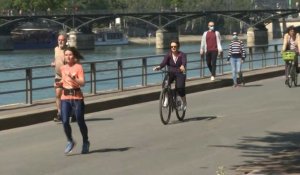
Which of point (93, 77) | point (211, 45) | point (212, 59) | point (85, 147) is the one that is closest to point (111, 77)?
point (212, 59)

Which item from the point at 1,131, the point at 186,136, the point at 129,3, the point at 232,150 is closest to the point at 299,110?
the point at 186,136

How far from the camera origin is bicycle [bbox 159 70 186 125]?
13.0 meters

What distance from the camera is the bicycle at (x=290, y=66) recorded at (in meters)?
20.8

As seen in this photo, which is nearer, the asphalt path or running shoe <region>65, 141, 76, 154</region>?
the asphalt path

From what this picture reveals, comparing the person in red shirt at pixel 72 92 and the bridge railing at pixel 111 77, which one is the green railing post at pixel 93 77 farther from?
the person in red shirt at pixel 72 92

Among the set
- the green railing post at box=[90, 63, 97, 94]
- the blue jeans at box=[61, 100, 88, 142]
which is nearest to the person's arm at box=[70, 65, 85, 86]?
the blue jeans at box=[61, 100, 88, 142]

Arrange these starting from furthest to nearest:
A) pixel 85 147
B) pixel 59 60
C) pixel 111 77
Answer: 1. pixel 111 77
2. pixel 59 60
3. pixel 85 147

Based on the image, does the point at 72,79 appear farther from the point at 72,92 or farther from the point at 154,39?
the point at 154,39

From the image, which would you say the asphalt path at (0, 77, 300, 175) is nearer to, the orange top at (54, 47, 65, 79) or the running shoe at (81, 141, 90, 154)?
the running shoe at (81, 141, 90, 154)

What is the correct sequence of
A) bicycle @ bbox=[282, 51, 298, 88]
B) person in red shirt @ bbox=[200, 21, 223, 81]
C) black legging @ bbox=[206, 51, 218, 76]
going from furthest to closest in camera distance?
1. black legging @ bbox=[206, 51, 218, 76]
2. person in red shirt @ bbox=[200, 21, 223, 81]
3. bicycle @ bbox=[282, 51, 298, 88]

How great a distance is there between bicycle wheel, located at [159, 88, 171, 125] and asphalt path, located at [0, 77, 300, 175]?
8.6 inches

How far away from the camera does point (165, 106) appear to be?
13156mm

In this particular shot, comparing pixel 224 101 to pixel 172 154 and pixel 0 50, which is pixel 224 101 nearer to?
pixel 172 154

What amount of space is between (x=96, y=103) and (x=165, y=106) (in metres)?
2.86
